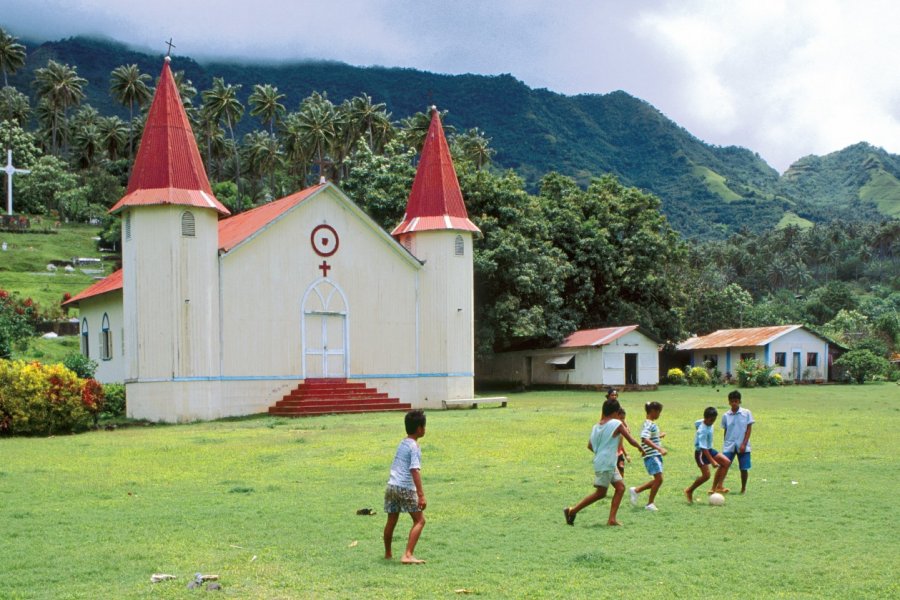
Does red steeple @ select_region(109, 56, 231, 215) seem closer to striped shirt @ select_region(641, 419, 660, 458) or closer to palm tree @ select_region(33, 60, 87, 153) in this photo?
striped shirt @ select_region(641, 419, 660, 458)

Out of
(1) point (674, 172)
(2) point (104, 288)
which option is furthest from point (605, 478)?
(1) point (674, 172)

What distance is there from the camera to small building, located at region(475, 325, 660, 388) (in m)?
40.9

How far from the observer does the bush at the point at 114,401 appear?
2680 centimetres

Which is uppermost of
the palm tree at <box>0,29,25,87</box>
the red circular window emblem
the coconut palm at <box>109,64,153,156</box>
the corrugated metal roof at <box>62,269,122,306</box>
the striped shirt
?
the palm tree at <box>0,29,25,87</box>

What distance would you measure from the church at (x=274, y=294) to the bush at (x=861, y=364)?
87.1 feet

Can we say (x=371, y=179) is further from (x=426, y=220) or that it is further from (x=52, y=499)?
(x=52, y=499)

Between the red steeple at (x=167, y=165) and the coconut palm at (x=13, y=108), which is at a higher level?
the coconut palm at (x=13, y=108)

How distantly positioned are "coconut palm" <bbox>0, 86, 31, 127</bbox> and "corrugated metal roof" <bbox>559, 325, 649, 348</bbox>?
7864 centimetres

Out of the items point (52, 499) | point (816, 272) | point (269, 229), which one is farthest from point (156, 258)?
point (816, 272)

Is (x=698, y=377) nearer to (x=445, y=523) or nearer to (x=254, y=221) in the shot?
(x=254, y=221)

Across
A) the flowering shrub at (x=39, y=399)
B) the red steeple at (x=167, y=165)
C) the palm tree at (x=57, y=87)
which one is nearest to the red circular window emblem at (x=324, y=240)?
the red steeple at (x=167, y=165)

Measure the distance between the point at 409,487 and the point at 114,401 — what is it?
67.8 ft

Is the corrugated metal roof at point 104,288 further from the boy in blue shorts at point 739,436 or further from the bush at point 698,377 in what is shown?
the bush at point 698,377

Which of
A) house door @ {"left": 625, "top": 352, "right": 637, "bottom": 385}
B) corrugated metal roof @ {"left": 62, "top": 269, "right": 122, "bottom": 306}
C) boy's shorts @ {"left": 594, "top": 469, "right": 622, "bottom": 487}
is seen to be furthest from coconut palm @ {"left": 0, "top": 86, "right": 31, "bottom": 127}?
boy's shorts @ {"left": 594, "top": 469, "right": 622, "bottom": 487}
